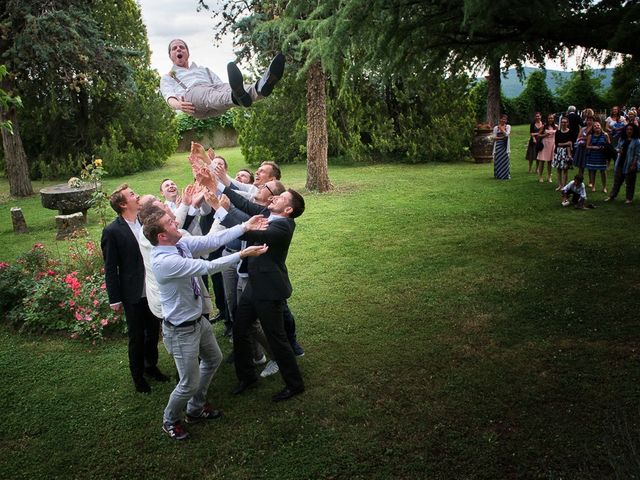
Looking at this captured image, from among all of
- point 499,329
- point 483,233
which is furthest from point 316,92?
point 499,329

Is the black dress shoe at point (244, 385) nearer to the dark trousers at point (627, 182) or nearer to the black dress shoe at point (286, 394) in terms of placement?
the black dress shoe at point (286, 394)

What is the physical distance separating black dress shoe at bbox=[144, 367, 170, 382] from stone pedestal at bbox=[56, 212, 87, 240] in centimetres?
689

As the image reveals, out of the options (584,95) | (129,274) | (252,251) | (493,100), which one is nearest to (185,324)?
(252,251)

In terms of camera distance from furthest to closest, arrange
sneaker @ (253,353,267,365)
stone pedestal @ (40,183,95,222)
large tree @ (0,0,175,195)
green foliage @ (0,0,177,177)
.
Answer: green foliage @ (0,0,177,177) < large tree @ (0,0,175,195) < stone pedestal @ (40,183,95,222) < sneaker @ (253,353,267,365)

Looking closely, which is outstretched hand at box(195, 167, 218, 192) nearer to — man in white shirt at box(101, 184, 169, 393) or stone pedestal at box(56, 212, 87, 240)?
man in white shirt at box(101, 184, 169, 393)

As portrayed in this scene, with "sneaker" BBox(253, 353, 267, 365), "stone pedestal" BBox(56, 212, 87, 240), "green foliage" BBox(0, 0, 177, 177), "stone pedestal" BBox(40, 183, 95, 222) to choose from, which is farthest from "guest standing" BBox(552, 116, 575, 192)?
"green foliage" BBox(0, 0, 177, 177)

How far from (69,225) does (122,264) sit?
7671 mm

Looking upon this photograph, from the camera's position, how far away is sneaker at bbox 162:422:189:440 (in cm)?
416

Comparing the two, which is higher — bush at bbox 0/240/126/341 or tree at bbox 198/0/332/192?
tree at bbox 198/0/332/192

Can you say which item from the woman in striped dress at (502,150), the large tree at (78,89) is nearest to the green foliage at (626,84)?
the woman in striped dress at (502,150)

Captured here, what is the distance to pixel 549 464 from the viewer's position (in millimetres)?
3574

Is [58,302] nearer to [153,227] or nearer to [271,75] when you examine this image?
[153,227]

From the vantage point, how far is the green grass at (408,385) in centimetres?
379

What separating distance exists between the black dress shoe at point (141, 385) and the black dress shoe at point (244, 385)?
2.76ft
